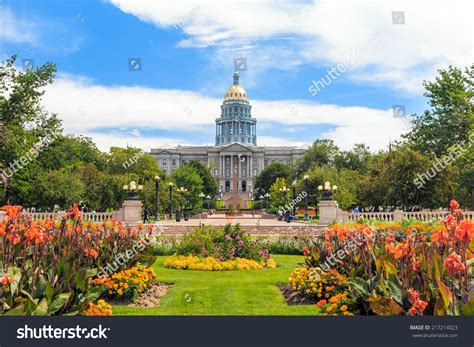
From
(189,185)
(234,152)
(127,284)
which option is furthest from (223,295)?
(234,152)

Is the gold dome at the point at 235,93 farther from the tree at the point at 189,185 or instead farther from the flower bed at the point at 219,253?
the flower bed at the point at 219,253

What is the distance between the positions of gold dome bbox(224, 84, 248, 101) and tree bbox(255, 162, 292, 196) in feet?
128

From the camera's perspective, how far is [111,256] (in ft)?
33.1

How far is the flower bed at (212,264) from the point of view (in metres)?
14.1

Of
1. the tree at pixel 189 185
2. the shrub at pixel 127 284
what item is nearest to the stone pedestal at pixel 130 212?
the shrub at pixel 127 284

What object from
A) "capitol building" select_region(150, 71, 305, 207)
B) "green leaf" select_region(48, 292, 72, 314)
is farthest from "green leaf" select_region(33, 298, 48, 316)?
"capitol building" select_region(150, 71, 305, 207)

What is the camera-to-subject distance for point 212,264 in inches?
556

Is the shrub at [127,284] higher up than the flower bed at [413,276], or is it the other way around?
the flower bed at [413,276]

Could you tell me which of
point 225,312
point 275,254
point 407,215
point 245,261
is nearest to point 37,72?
point 275,254

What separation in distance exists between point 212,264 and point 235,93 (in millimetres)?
133564

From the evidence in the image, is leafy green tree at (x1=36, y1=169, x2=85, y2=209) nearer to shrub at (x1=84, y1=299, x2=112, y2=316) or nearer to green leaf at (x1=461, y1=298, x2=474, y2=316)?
shrub at (x1=84, y1=299, x2=112, y2=316)

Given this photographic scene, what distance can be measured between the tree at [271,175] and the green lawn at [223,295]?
91.4 meters

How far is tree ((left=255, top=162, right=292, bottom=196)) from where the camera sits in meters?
106

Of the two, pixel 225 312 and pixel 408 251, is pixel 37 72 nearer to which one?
pixel 225 312
